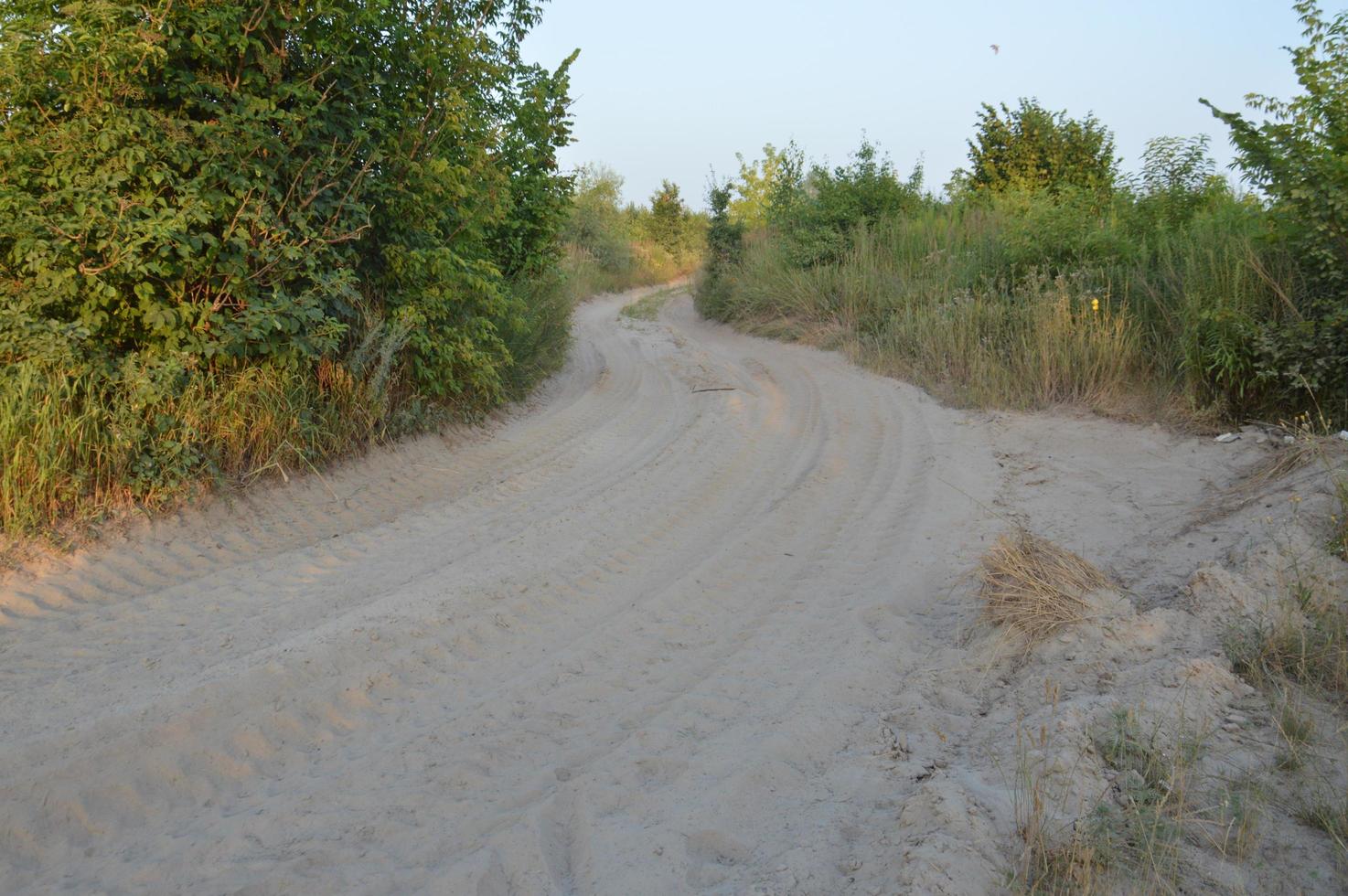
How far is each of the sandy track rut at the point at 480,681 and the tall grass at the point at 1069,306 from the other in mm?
2185

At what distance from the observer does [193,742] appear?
3.13 meters

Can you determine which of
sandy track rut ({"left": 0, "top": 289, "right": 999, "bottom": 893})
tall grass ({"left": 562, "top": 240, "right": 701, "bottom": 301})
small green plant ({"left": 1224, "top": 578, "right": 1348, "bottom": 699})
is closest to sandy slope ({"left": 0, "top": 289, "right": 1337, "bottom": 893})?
sandy track rut ({"left": 0, "top": 289, "right": 999, "bottom": 893})

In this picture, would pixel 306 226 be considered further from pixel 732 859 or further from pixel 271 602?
pixel 732 859

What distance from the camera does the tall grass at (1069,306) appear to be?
6.80 metres

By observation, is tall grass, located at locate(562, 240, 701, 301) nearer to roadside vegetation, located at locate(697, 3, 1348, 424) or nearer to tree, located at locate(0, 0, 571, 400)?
roadside vegetation, located at locate(697, 3, 1348, 424)

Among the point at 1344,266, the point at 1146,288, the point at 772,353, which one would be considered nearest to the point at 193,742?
the point at 1344,266

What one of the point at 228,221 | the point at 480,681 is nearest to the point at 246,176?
the point at 228,221

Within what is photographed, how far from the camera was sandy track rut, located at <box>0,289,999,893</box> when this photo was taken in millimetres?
2602

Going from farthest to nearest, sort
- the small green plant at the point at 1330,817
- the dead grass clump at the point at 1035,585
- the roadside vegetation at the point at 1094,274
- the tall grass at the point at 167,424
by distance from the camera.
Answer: the roadside vegetation at the point at 1094,274
the tall grass at the point at 167,424
the dead grass clump at the point at 1035,585
the small green plant at the point at 1330,817

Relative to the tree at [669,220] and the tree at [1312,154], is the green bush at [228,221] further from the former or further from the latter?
the tree at [669,220]

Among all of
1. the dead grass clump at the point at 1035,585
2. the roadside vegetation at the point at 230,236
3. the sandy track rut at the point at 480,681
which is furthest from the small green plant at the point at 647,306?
the dead grass clump at the point at 1035,585

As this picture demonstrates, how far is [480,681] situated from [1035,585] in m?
2.65

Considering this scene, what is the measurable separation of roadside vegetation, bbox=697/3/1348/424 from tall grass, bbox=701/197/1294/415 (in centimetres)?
2

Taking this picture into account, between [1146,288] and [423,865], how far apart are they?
8.34 meters
